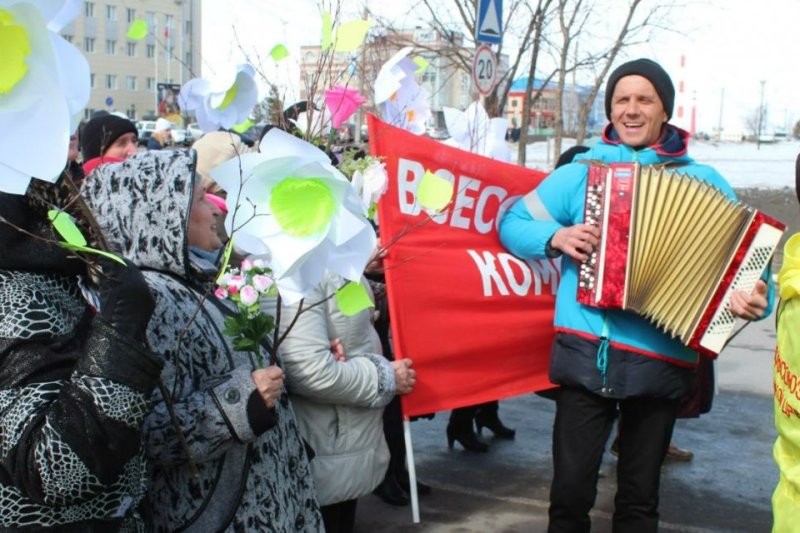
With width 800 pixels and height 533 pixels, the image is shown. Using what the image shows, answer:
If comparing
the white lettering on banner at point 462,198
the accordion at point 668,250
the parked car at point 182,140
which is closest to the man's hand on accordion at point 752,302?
the accordion at point 668,250

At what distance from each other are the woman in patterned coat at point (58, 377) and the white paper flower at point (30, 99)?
223 mm

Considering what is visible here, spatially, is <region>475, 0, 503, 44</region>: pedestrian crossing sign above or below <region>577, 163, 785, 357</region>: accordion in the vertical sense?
above

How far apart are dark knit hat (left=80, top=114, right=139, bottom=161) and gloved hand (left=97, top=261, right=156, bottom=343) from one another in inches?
174

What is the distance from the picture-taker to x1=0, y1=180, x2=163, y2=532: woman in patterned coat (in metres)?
1.81

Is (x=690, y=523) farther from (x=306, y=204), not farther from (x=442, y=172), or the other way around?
(x=306, y=204)

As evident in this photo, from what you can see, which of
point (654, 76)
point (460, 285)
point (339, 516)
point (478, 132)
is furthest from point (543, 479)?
point (654, 76)

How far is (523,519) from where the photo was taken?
461 centimetres

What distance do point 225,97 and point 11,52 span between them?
1344mm

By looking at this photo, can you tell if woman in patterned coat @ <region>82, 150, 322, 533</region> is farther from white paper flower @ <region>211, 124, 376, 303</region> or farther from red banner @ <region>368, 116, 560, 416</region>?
red banner @ <region>368, 116, 560, 416</region>

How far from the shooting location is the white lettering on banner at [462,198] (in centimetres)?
401

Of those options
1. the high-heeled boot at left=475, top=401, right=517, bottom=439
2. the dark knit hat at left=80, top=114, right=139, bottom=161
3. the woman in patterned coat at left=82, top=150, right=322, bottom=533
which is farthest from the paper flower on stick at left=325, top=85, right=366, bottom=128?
the dark knit hat at left=80, top=114, right=139, bottom=161

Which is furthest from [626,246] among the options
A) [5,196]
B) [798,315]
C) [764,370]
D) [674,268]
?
[764,370]

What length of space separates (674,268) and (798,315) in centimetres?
145

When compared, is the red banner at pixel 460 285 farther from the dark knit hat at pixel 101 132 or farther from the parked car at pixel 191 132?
the dark knit hat at pixel 101 132
